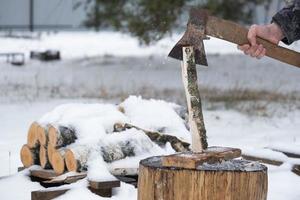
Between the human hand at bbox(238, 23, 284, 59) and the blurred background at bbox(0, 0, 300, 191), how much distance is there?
2.74ft

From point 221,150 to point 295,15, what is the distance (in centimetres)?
77

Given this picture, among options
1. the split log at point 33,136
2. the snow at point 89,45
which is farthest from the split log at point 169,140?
the snow at point 89,45

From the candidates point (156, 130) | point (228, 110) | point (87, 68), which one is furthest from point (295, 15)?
point (87, 68)

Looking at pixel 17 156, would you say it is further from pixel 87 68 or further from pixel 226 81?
pixel 87 68

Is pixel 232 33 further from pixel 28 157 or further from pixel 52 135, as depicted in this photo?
pixel 28 157

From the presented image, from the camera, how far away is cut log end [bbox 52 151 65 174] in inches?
184

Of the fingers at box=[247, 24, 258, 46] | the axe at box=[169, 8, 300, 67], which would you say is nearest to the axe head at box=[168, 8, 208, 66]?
the axe at box=[169, 8, 300, 67]

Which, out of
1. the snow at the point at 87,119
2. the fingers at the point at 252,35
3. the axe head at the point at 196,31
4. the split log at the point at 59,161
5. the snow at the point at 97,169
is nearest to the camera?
the axe head at the point at 196,31

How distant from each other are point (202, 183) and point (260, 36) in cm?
82

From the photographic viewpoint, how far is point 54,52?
17.3 metres

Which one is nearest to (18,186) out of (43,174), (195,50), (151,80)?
(43,174)

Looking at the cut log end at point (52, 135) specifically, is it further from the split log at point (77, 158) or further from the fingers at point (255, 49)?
the fingers at point (255, 49)

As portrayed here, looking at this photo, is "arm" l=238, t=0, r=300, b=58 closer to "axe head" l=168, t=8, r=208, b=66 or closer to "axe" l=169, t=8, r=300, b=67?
"axe" l=169, t=8, r=300, b=67

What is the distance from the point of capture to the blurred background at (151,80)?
7.40 m
